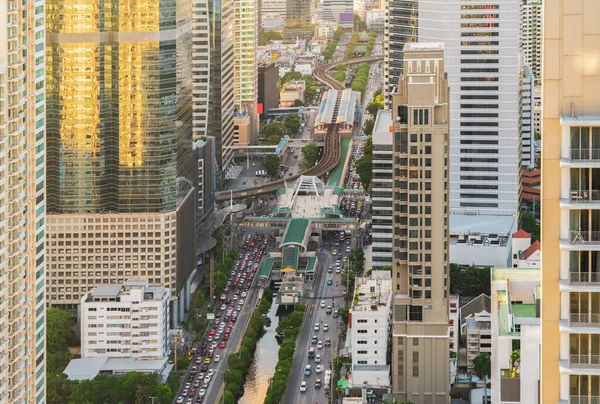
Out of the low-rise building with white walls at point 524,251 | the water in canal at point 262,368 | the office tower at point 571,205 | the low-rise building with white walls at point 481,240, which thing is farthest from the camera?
the low-rise building with white walls at point 481,240

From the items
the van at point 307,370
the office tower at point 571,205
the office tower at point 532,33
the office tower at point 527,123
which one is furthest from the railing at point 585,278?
the office tower at point 532,33

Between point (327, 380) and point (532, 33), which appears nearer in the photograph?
point (327, 380)

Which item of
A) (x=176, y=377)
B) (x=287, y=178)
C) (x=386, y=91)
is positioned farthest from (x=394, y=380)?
(x=287, y=178)

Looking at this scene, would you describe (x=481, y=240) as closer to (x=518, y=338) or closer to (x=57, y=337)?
(x=57, y=337)

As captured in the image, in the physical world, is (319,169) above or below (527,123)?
below

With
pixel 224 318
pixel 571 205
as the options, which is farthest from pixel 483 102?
pixel 571 205

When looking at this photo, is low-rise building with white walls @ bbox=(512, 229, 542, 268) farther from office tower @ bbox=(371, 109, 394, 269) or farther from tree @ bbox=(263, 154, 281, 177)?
tree @ bbox=(263, 154, 281, 177)

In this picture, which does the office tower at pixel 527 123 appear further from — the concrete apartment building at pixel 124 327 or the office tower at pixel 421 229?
the office tower at pixel 421 229

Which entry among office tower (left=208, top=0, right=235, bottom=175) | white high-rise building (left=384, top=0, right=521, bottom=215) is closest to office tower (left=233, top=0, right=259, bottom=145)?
office tower (left=208, top=0, right=235, bottom=175)
